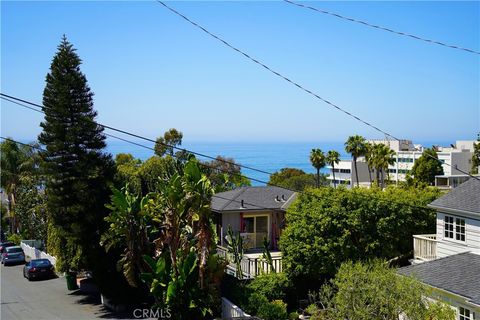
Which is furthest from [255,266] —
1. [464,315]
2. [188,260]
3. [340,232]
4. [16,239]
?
[16,239]

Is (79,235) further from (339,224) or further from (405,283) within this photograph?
(405,283)

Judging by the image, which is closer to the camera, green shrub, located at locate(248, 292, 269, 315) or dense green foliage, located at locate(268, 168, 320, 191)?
green shrub, located at locate(248, 292, 269, 315)

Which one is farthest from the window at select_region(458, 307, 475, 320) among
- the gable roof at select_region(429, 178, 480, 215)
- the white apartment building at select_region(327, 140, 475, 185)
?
the white apartment building at select_region(327, 140, 475, 185)

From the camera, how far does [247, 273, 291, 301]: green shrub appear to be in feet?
64.2

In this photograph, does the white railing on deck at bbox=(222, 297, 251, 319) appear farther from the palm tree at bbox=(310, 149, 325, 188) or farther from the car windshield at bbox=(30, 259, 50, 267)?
the palm tree at bbox=(310, 149, 325, 188)

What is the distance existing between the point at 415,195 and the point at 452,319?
11582 millimetres

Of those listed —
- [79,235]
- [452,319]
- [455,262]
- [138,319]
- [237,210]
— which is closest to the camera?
[452,319]

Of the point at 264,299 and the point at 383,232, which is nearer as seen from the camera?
the point at 264,299

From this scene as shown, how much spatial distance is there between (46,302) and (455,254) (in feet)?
56.2

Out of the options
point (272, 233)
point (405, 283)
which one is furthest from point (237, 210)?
point (405, 283)

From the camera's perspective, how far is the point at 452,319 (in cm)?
1110

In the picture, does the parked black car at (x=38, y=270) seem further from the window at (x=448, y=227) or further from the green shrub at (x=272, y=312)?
the window at (x=448, y=227)

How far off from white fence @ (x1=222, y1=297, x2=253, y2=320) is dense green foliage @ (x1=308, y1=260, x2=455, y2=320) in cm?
542

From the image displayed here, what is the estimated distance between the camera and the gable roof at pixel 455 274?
14.9 meters
